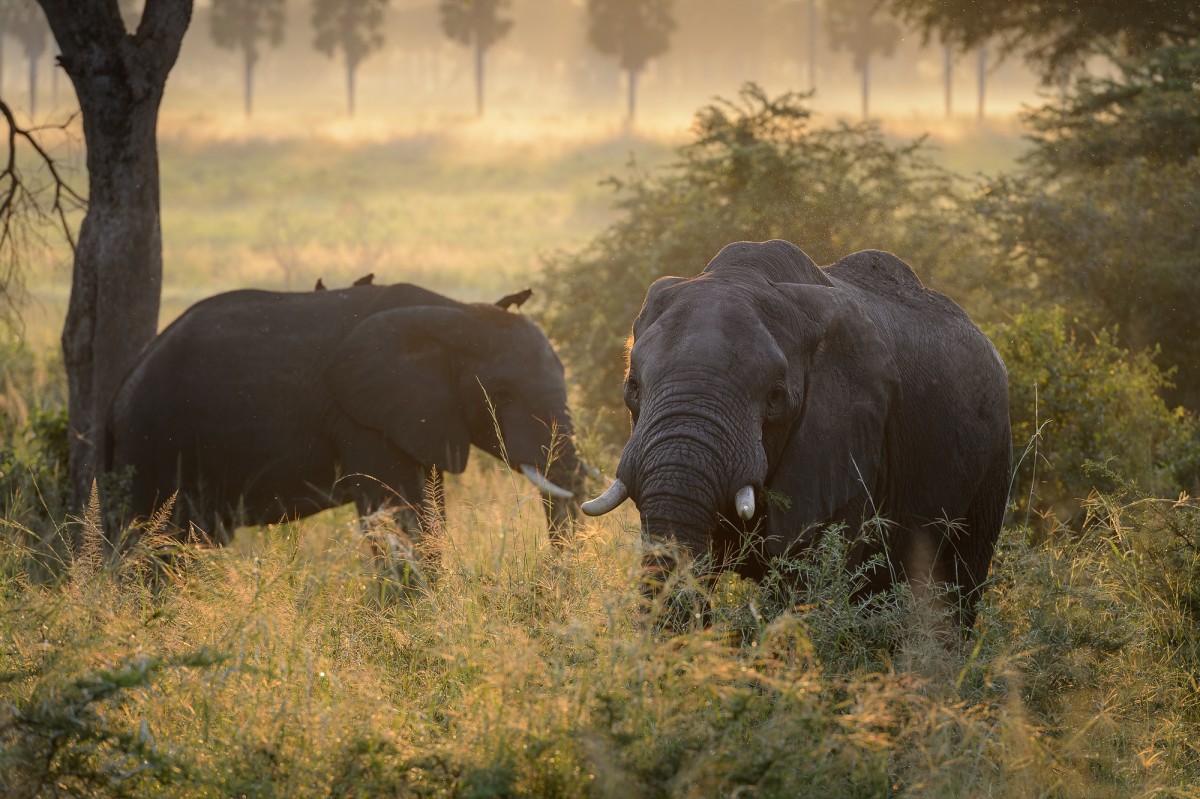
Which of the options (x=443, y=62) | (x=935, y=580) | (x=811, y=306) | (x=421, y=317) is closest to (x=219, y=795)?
(x=811, y=306)

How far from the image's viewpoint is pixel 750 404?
5.03 metres

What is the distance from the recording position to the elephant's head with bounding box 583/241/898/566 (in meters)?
4.87

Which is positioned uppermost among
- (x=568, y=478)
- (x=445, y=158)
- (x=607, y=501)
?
(x=607, y=501)

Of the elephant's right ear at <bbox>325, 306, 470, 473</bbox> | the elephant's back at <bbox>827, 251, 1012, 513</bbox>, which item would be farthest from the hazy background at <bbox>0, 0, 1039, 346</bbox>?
the elephant's back at <bbox>827, 251, 1012, 513</bbox>

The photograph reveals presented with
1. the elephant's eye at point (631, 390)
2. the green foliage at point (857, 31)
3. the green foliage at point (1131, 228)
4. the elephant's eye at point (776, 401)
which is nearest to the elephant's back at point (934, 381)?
the elephant's eye at point (776, 401)

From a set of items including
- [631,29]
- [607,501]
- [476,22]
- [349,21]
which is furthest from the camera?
[349,21]

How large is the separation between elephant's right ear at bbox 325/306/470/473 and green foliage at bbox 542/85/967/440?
3.22 m

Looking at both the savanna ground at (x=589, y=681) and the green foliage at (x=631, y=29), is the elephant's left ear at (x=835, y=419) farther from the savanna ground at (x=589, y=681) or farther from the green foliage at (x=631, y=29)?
the green foliage at (x=631, y=29)

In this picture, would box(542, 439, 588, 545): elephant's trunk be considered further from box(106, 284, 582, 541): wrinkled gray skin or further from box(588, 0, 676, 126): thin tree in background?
box(588, 0, 676, 126): thin tree in background

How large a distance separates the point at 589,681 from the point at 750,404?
128 centimetres

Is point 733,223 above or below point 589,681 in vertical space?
above

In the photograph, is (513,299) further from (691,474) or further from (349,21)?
(349,21)

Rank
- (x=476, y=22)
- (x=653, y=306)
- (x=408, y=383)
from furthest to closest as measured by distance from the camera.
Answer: (x=476, y=22)
(x=408, y=383)
(x=653, y=306)

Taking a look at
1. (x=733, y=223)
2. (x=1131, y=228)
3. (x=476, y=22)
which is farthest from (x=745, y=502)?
(x=476, y=22)
